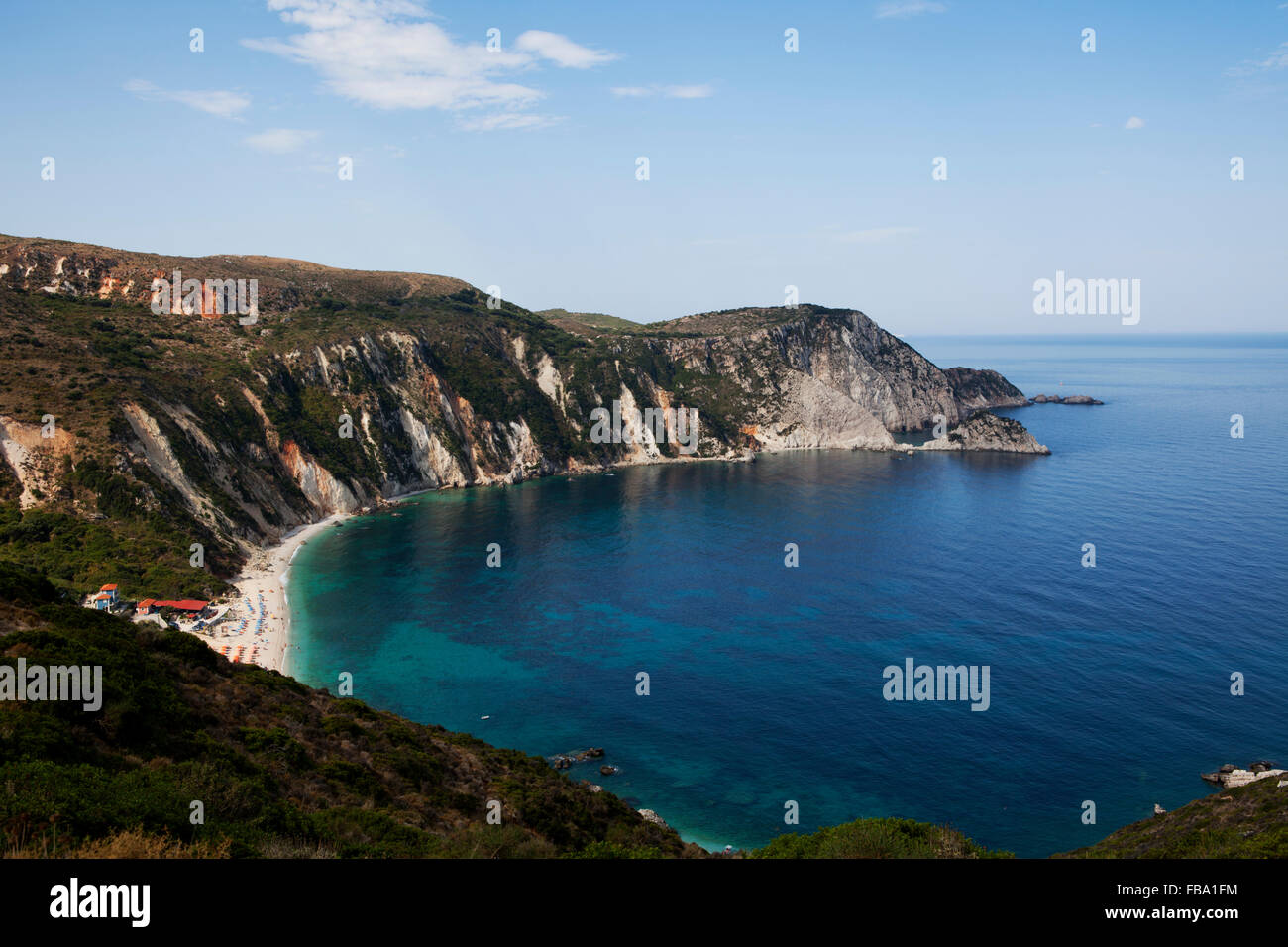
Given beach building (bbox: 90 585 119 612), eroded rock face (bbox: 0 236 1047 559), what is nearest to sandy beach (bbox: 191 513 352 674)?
eroded rock face (bbox: 0 236 1047 559)

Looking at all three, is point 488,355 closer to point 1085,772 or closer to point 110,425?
point 110,425

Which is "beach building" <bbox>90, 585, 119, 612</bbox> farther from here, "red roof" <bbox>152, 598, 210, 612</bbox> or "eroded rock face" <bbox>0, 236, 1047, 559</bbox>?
"eroded rock face" <bbox>0, 236, 1047, 559</bbox>

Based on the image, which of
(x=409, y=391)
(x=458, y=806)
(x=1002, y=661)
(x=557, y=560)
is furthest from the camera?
(x=409, y=391)

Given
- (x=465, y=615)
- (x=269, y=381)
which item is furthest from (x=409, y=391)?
(x=465, y=615)

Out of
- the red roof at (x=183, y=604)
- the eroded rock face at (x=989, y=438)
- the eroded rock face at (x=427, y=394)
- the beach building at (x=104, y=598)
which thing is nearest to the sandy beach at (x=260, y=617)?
the red roof at (x=183, y=604)

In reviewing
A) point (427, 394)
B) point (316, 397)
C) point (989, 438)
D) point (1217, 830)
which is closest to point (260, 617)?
point (316, 397)

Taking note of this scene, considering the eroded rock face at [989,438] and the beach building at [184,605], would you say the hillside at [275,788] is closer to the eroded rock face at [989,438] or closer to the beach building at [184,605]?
the beach building at [184,605]
